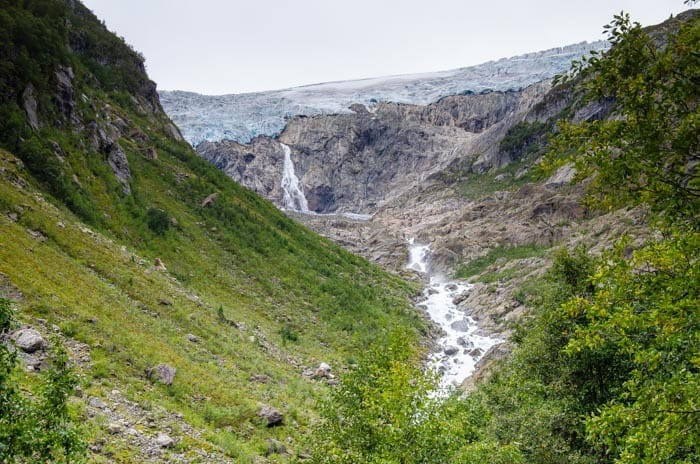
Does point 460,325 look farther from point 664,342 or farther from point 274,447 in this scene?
point 664,342

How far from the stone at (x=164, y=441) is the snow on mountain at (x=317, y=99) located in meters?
141

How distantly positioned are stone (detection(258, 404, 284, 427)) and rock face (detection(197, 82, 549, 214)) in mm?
113652

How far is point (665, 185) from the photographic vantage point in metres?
5.93

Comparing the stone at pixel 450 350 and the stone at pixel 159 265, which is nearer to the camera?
the stone at pixel 159 265

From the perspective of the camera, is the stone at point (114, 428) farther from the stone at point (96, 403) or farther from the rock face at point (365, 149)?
the rock face at point (365, 149)

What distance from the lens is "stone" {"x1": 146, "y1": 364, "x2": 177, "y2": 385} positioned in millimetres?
14250

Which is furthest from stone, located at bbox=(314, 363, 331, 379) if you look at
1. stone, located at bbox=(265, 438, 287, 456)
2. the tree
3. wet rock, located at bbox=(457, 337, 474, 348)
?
wet rock, located at bbox=(457, 337, 474, 348)

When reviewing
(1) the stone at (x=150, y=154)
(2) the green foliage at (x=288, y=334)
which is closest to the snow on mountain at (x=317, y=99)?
(1) the stone at (x=150, y=154)

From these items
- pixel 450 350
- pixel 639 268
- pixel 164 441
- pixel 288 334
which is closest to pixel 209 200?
pixel 288 334

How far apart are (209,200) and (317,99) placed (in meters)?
154

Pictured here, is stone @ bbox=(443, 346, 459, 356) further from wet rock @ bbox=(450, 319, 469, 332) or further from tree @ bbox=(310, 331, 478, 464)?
tree @ bbox=(310, 331, 478, 464)

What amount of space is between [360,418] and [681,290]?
6677mm

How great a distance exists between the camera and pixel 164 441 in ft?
36.9

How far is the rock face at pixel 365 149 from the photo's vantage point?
134m
